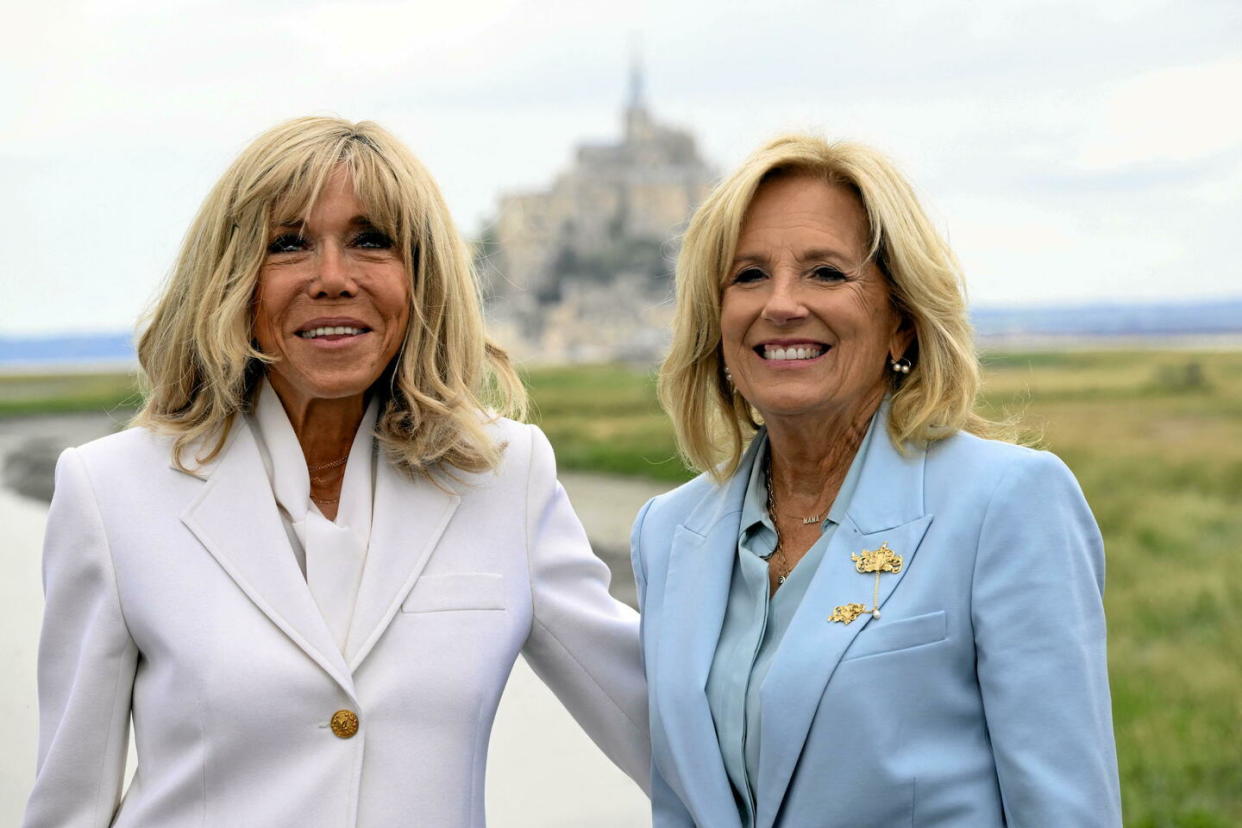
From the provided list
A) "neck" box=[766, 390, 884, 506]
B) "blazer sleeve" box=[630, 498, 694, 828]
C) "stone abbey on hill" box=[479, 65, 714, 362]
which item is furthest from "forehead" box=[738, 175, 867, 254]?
"stone abbey on hill" box=[479, 65, 714, 362]

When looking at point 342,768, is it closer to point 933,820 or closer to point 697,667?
point 697,667

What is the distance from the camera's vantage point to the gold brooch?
2590 mm

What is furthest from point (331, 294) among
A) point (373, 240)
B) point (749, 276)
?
point (749, 276)

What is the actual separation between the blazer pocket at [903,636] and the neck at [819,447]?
38 cm

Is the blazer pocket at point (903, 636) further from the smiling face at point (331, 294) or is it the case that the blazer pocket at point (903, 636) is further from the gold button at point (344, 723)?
the smiling face at point (331, 294)

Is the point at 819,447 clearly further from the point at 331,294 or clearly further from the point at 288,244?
the point at 288,244

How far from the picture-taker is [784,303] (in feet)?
8.93

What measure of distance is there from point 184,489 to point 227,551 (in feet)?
0.52

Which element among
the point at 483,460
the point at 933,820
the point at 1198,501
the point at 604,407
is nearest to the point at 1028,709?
the point at 933,820

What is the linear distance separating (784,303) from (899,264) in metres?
0.21

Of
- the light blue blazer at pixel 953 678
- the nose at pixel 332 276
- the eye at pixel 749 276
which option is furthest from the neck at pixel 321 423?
the light blue blazer at pixel 953 678

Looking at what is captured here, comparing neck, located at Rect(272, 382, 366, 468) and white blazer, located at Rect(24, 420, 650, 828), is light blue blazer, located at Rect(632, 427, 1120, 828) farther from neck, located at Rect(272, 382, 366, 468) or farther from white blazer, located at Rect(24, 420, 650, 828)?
neck, located at Rect(272, 382, 366, 468)

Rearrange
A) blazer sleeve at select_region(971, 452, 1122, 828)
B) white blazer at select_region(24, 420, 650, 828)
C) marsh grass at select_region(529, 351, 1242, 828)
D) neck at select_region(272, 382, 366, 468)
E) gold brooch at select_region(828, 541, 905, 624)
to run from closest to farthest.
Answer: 1. blazer sleeve at select_region(971, 452, 1122, 828)
2. gold brooch at select_region(828, 541, 905, 624)
3. white blazer at select_region(24, 420, 650, 828)
4. neck at select_region(272, 382, 366, 468)
5. marsh grass at select_region(529, 351, 1242, 828)

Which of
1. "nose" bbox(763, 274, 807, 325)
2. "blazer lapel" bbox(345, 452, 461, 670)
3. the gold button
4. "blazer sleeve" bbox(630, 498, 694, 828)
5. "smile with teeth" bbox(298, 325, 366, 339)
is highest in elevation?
"nose" bbox(763, 274, 807, 325)
